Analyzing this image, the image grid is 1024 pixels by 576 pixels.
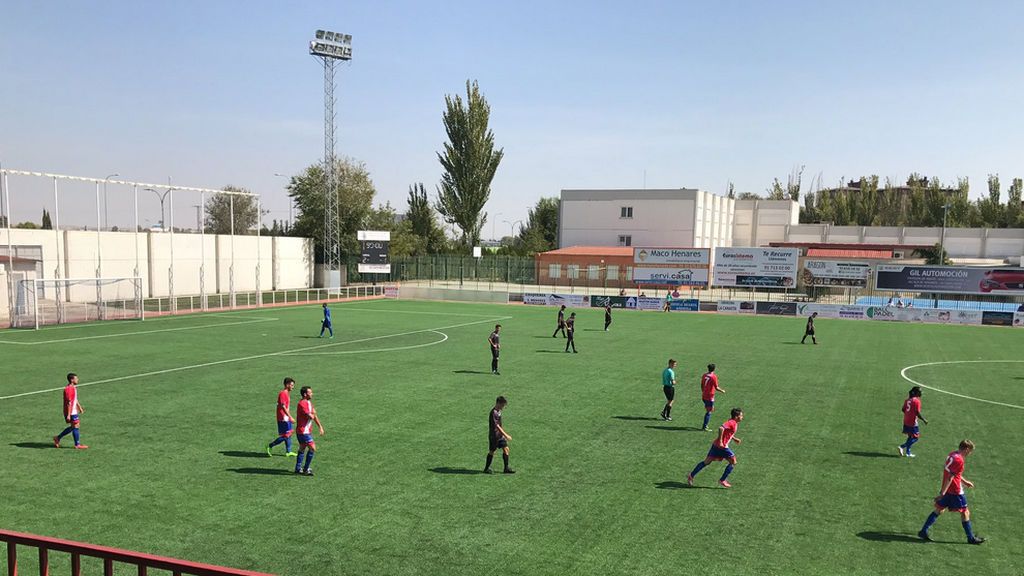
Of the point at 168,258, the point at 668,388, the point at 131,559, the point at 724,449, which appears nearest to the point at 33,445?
the point at 131,559

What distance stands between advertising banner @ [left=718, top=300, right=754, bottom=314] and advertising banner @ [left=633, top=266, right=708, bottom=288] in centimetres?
495

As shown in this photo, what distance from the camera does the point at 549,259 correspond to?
3130 inches

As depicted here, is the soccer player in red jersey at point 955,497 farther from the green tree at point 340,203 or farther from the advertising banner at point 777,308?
the green tree at point 340,203

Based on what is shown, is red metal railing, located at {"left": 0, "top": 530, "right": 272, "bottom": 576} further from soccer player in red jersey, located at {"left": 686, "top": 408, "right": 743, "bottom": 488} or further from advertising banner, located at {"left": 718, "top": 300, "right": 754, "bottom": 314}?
advertising banner, located at {"left": 718, "top": 300, "right": 754, "bottom": 314}

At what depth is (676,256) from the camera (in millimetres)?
61688

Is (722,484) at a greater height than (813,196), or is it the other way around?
(813,196)

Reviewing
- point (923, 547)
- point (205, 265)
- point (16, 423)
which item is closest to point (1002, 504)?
point (923, 547)

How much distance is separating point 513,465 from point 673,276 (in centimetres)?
4921

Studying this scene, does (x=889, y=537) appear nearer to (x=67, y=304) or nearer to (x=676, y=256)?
(x=67, y=304)

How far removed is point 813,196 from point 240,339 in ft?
354

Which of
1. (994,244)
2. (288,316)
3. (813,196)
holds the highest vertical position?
(813,196)

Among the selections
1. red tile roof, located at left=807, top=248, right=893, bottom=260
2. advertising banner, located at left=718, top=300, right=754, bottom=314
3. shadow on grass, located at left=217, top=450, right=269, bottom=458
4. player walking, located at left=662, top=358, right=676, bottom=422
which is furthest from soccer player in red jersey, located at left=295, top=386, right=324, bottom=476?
red tile roof, located at left=807, top=248, right=893, bottom=260

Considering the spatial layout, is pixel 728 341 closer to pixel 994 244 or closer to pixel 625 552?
pixel 625 552

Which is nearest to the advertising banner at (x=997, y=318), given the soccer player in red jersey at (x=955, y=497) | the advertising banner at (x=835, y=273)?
the advertising banner at (x=835, y=273)
